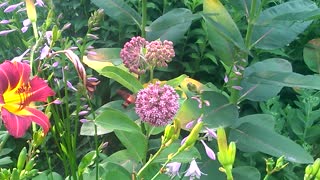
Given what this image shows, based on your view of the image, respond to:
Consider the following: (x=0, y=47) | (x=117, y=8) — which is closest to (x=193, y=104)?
(x=117, y=8)

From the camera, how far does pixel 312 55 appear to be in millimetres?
2594

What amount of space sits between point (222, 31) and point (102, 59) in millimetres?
386

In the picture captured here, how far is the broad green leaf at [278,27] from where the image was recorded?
2004 millimetres

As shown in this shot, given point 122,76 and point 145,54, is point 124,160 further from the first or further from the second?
point 145,54

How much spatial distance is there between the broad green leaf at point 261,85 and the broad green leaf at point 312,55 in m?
0.49

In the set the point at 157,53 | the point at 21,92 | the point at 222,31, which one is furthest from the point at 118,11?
the point at 21,92

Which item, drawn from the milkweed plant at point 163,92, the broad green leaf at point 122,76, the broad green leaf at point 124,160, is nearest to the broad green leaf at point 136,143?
the milkweed plant at point 163,92

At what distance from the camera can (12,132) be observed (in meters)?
1.04

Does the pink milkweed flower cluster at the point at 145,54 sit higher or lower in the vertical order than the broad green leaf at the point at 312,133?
higher

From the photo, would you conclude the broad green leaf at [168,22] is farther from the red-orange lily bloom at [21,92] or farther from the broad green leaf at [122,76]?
the red-orange lily bloom at [21,92]

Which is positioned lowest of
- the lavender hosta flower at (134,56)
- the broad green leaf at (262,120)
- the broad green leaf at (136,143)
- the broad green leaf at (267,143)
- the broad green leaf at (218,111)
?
the broad green leaf at (262,120)

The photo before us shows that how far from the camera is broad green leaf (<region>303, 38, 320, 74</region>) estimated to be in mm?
2582

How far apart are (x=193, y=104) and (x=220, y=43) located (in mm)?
289

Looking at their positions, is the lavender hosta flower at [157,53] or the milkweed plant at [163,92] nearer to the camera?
the milkweed plant at [163,92]
